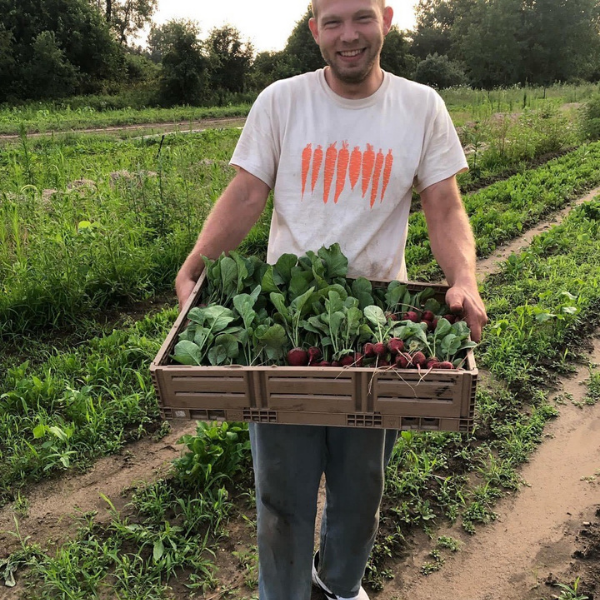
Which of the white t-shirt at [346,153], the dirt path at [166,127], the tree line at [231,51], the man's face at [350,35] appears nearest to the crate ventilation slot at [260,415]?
the white t-shirt at [346,153]

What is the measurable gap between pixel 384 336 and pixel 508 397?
237cm

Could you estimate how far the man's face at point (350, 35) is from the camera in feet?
6.02

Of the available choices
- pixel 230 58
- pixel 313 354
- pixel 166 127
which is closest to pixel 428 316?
pixel 313 354

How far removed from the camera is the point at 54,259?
15.2 feet

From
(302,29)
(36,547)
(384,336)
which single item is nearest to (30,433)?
(36,547)

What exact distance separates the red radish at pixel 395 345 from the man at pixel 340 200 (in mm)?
309

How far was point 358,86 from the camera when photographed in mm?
1952

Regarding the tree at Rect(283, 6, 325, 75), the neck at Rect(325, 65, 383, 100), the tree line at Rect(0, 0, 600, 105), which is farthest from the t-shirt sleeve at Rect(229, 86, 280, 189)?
the tree at Rect(283, 6, 325, 75)

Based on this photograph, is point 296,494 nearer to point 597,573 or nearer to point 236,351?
point 236,351

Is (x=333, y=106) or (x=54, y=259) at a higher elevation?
(x=333, y=106)

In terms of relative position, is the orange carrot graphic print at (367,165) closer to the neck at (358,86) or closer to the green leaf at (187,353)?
the neck at (358,86)

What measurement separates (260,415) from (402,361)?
442mm

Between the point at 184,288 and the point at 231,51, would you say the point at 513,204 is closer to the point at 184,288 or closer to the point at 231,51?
the point at 184,288

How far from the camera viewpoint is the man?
1.88 m
